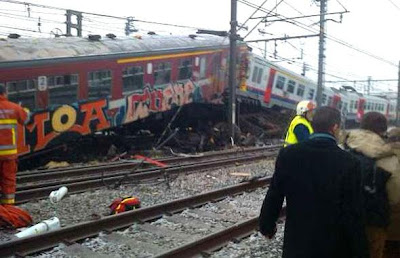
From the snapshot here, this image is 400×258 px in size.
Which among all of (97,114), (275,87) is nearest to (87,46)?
(97,114)

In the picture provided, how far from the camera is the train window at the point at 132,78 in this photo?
48.6ft

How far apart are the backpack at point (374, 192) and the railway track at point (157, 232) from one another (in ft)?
8.00

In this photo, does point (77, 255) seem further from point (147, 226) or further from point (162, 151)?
point (162, 151)

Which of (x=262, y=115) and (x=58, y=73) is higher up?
(x=58, y=73)

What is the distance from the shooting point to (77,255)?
521cm

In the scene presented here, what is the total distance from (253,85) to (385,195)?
59.0 ft

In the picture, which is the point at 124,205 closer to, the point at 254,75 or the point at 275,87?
the point at 254,75

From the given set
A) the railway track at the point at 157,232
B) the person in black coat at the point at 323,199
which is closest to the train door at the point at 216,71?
the railway track at the point at 157,232

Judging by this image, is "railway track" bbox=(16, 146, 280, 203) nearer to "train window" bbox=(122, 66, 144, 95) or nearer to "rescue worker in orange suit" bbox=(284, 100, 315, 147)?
"train window" bbox=(122, 66, 144, 95)

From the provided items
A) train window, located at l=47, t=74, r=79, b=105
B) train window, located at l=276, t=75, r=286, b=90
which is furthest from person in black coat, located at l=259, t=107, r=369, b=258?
train window, located at l=276, t=75, r=286, b=90

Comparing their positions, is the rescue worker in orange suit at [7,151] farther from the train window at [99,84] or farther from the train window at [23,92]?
the train window at [99,84]

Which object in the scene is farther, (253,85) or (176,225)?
(253,85)

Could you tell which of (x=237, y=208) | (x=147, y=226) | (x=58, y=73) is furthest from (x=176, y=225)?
(x=58, y=73)

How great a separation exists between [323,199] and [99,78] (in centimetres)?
1183
